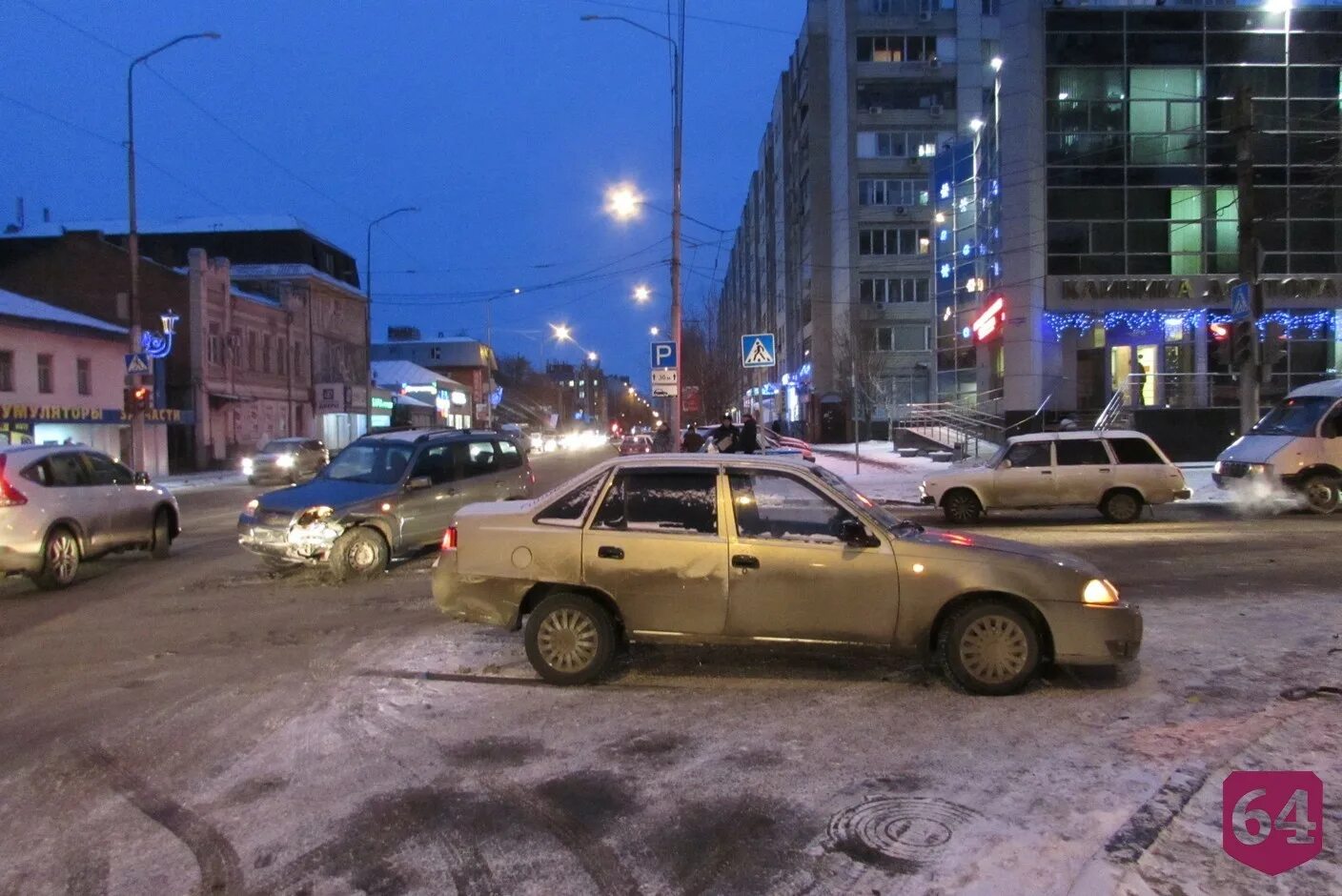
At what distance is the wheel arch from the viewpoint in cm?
636

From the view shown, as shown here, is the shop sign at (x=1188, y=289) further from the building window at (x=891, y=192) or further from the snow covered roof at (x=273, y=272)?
the snow covered roof at (x=273, y=272)

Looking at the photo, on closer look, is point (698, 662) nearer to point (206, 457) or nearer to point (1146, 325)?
point (1146, 325)

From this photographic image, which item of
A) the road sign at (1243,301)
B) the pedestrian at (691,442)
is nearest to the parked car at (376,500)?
the pedestrian at (691,442)

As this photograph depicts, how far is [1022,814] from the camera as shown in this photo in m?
4.57

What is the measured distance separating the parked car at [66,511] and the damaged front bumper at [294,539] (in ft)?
7.00

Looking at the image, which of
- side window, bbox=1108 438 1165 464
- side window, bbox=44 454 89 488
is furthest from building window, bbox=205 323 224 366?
side window, bbox=1108 438 1165 464

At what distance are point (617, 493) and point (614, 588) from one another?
646mm

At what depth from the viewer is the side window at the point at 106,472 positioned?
491 inches

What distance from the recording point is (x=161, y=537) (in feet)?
45.0

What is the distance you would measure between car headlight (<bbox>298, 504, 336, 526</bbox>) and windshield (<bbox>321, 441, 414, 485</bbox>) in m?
0.92

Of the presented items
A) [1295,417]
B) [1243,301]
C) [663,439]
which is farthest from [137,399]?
[1295,417]

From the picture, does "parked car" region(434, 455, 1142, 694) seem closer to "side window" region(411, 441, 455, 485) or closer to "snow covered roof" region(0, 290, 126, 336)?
"side window" region(411, 441, 455, 485)

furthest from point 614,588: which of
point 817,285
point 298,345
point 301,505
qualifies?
point 817,285

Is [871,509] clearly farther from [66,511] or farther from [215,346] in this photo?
[215,346]
